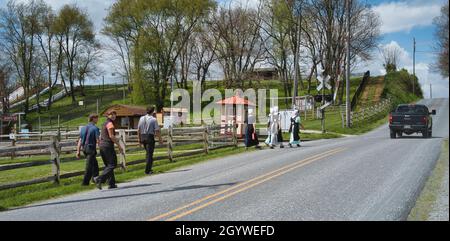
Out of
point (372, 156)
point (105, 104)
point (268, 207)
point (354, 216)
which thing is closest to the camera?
point (354, 216)

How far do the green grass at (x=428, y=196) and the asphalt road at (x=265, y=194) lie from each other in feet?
0.46

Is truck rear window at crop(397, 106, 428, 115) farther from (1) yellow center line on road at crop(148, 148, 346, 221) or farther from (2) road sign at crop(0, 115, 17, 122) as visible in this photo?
(2) road sign at crop(0, 115, 17, 122)

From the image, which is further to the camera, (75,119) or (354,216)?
(75,119)

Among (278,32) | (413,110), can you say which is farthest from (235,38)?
(413,110)

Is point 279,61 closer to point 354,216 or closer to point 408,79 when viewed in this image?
point 408,79

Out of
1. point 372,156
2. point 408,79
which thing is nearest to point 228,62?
point 408,79

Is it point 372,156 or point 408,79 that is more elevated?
point 408,79

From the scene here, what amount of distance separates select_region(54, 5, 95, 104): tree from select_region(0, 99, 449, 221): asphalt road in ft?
214

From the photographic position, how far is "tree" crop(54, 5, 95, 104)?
7525 centimetres

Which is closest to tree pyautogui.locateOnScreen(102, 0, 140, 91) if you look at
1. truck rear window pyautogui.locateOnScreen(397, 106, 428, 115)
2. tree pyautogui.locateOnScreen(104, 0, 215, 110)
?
tree pyautogui.locateOnScreen(104, 0, 215, 110)

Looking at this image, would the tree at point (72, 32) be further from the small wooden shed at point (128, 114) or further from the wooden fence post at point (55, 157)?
the wooden fence post at point (55, 157)

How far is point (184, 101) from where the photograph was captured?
70.2 m
